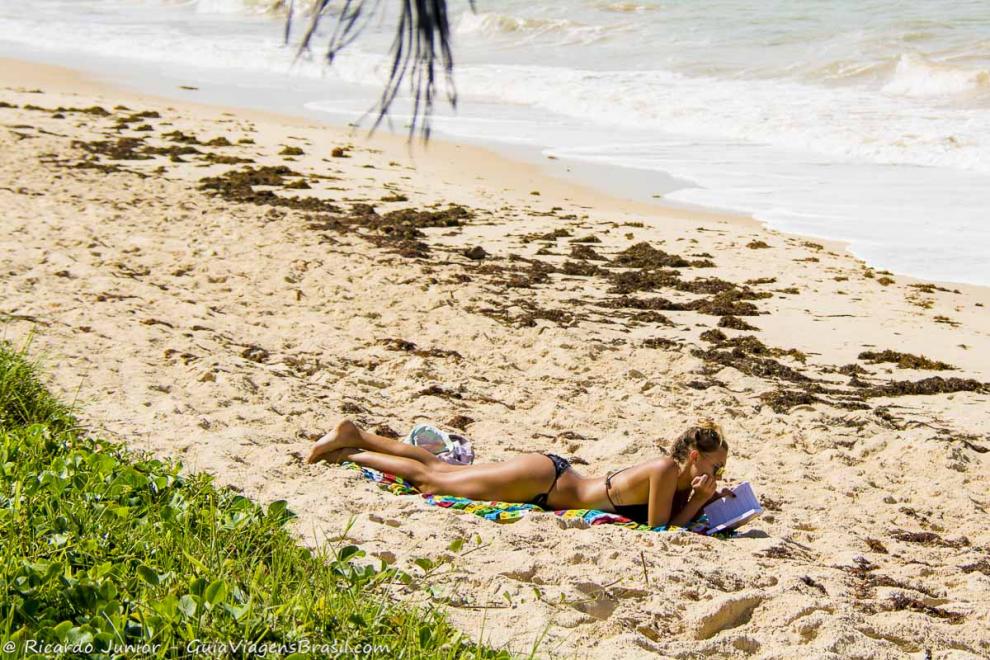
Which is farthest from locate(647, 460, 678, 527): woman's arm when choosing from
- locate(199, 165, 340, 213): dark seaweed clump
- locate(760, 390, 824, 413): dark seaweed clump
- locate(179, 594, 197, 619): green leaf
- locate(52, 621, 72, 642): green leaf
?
locate(199, 165, 340, 213): dark seaweed clump

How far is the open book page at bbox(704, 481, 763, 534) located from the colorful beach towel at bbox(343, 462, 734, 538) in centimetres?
4

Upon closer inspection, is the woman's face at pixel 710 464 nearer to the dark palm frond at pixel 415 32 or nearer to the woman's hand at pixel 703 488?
the woman's hand at pixel 703 488

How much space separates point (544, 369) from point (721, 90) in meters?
13.7

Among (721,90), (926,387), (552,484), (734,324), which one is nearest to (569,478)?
(552,484)

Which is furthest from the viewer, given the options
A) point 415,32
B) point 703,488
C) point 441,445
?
point 441,445

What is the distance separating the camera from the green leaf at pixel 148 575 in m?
2.90

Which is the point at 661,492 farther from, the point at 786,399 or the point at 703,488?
the point at 786,399

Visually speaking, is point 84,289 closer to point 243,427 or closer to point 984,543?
point 243,427

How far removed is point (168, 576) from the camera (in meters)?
2.94

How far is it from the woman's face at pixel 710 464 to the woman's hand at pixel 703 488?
37 millimetres

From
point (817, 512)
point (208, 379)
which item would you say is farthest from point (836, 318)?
point (208, 379)

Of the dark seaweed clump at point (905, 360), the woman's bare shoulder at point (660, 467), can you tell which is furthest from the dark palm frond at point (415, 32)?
the dark seaweed clump at point (905, 360)

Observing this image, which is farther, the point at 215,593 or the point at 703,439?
the point at 703,439

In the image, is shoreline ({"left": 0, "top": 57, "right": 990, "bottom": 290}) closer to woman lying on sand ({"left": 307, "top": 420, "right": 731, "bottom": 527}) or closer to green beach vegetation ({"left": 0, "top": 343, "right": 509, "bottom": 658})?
woman lying on sand ({"left": 307, "top": 420, "right": 731, "bottom": 527})
